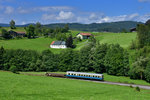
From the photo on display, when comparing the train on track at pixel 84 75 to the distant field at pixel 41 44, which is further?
the distant field at pixel 41 44

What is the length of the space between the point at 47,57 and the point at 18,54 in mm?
12552

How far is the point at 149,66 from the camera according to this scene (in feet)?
156

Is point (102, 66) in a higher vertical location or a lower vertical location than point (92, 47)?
lower

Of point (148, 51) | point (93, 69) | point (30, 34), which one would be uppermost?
point (30, 34)

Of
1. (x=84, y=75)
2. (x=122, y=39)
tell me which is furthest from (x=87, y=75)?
(x=122, y=39)

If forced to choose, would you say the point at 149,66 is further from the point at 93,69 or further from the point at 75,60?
the point at 75,60

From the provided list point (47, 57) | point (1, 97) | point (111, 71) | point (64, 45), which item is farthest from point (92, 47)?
point (1, 97)

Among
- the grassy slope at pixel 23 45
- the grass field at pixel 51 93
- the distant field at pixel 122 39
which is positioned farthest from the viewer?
the grassy slope at pixel 23 45

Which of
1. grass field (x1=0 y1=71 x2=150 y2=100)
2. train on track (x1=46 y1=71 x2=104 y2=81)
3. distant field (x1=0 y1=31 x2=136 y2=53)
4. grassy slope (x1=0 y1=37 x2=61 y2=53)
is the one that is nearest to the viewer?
grass field (x1=0 y1=71 x2=150 y2=100)

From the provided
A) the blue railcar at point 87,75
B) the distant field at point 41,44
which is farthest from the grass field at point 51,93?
the distant field at point 41,44

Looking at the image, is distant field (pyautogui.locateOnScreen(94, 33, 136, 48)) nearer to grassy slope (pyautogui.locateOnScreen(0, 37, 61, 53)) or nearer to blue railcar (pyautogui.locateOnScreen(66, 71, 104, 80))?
grassy slope (pyautogui.locateOnScreen(0, 37, 61, 53))

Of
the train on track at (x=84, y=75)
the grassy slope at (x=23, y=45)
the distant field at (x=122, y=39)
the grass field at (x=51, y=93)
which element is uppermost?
the distant field at (x=122, y=39)

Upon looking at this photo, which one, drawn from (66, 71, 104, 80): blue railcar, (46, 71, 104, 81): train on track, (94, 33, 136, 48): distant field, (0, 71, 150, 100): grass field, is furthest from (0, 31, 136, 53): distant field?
(0, 71, 150, 100): grass field

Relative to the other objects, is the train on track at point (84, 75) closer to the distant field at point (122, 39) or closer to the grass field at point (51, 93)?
the grass field at point (51, 93)
